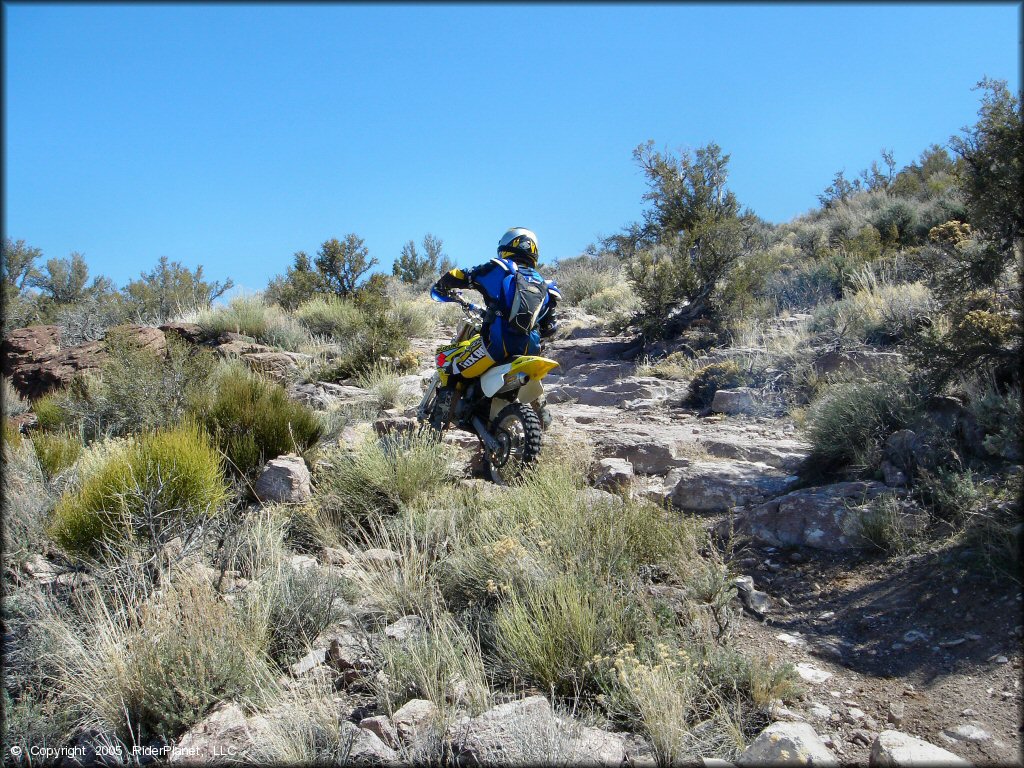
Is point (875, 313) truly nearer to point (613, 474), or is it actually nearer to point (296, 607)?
point (613, 474)

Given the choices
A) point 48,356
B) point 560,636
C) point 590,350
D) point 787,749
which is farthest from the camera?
point 590,350

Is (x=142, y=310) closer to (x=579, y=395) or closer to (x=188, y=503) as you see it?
(x=579, y=395)

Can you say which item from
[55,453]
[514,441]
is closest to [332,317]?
[55,453]

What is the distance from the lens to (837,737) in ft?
9.16

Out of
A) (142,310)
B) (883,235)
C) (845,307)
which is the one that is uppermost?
(883,235)

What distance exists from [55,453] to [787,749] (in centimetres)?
595

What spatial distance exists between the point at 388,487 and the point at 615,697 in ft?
8.94

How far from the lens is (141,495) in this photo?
13.8 ft

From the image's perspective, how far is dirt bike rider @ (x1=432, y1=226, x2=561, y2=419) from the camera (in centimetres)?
620

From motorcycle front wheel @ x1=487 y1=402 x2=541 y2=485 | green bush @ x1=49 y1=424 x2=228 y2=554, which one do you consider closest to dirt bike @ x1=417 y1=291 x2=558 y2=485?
motorcycle front wheel @ x1=487 y1=402 x2=541 y2=485

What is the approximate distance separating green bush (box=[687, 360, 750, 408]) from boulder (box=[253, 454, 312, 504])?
543 cm

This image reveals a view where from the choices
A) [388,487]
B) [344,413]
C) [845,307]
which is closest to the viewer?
[388,487]

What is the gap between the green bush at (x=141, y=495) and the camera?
4246 mm

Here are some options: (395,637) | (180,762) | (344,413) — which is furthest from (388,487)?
(344,413)
